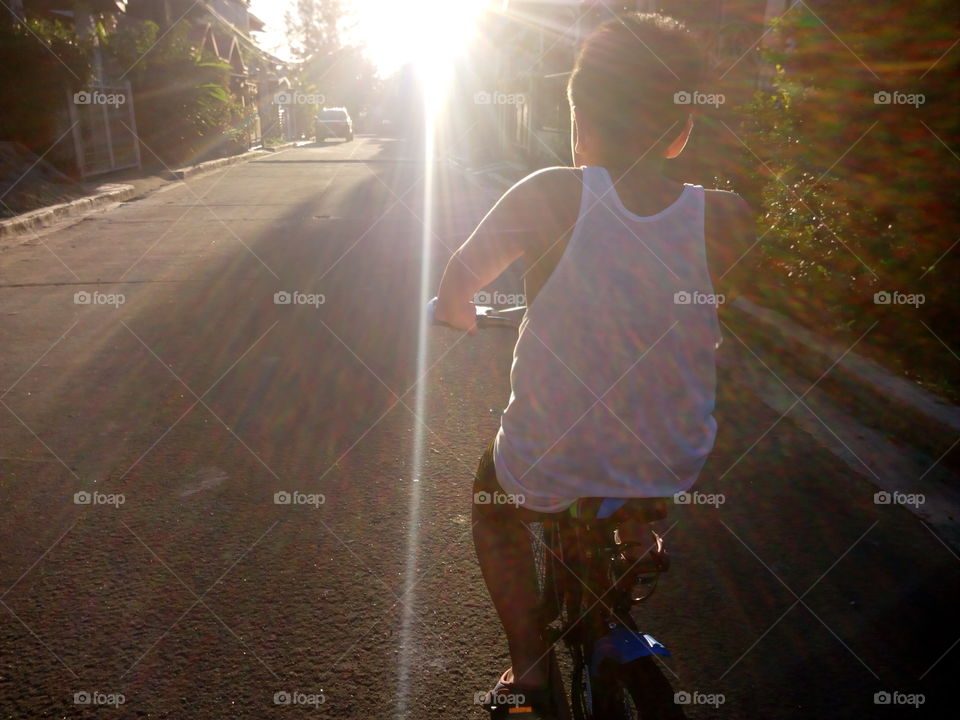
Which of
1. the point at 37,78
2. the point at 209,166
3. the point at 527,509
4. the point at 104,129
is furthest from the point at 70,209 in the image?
the point at 527,509

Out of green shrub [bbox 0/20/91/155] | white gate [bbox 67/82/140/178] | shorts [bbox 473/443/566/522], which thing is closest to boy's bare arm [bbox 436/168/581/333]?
shorts [bbox 473/443/566/522]

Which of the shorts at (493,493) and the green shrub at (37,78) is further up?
the green shrub at (37,78)

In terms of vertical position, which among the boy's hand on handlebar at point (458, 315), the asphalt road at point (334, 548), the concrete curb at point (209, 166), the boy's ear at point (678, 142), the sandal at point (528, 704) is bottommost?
the concrete curb at point (209, 166)

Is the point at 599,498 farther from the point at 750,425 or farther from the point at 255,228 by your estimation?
the point at 255,228

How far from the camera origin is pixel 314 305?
24.9 feet

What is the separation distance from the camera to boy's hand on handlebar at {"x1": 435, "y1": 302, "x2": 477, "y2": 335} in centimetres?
200

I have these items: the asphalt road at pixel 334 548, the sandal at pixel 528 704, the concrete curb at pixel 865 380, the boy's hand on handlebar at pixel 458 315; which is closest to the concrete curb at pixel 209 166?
the asphalt road at pixel 334 548

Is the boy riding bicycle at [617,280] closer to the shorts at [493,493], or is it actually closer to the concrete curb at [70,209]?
the shorts at [493,493]

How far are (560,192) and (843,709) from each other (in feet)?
6.47

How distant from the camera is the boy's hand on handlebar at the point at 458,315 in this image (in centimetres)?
200

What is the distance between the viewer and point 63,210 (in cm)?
1388

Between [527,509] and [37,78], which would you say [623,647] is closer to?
[527,509]

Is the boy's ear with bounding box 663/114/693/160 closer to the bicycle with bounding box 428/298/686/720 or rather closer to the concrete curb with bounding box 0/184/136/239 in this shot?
the bicycle with bounding box 428/298/686/720

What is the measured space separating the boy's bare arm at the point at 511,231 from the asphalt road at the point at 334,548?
1.43 meters
